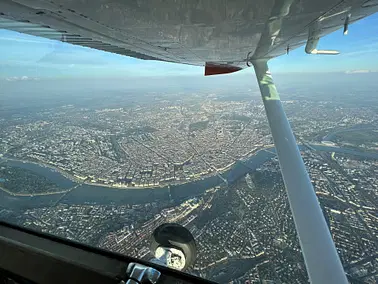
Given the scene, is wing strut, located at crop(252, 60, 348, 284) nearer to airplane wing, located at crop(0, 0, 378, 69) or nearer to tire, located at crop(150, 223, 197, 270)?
tire, located at crop(150, 223, 197, 270)

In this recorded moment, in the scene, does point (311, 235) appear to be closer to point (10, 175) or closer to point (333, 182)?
point (333, 182)

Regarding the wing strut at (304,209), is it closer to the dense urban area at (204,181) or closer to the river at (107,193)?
the dense urban area at (204,181)

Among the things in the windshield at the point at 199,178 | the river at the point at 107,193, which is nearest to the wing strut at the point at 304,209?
the windshield at the point at 199,178

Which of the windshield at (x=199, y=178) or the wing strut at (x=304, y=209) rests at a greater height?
the wing strut at (x=304, y=209)

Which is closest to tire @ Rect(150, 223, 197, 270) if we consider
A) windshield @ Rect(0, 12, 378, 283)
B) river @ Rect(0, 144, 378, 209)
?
windshield @ Rect(0, 12, 378, 283)

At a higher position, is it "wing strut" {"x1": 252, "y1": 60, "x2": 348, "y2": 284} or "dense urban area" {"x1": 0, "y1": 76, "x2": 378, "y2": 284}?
"wing strut" {"x1": 252, "y1": 60, "x2": 348, "y2": 284}

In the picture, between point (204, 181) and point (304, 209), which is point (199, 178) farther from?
point (304, 209)

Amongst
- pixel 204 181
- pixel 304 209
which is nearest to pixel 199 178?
pixel 204 181
